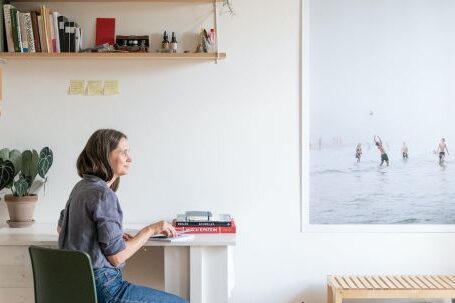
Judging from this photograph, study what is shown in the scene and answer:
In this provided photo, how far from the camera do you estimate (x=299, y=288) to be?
11.4 ft

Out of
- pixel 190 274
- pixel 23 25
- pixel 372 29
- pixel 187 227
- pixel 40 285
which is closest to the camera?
pixel 40 285

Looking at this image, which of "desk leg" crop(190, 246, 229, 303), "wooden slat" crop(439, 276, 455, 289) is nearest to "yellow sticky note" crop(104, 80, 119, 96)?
"desk leg" crop(190, 246, 229, 303)

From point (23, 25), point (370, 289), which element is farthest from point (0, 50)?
point (370, 289)

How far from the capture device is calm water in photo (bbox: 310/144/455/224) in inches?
137

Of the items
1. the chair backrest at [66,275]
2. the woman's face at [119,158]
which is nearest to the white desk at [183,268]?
the woman's face at [119,158]

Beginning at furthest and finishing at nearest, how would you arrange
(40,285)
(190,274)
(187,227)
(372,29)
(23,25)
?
1. (372,29)
2. (23,25)
3. (187,227)
4. (190,274)
5. (40,285)

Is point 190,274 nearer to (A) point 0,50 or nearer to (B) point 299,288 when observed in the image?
(B) point 299,288

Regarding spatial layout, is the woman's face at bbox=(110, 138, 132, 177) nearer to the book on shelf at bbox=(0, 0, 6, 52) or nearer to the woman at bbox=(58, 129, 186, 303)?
the woman at bbox=(58, 129, 186, 303)

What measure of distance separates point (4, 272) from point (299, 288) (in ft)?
5.20

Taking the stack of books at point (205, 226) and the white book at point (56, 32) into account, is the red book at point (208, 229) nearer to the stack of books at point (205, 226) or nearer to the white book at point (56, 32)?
the stack of books at point (205, 226)

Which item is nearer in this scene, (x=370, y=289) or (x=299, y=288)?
(x=370, y=289)

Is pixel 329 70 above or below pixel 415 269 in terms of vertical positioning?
above

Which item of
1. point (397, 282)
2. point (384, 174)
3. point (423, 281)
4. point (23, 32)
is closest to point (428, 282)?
point (423, 281)

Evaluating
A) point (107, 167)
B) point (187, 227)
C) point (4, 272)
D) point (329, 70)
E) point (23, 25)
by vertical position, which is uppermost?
point (23, 25)
